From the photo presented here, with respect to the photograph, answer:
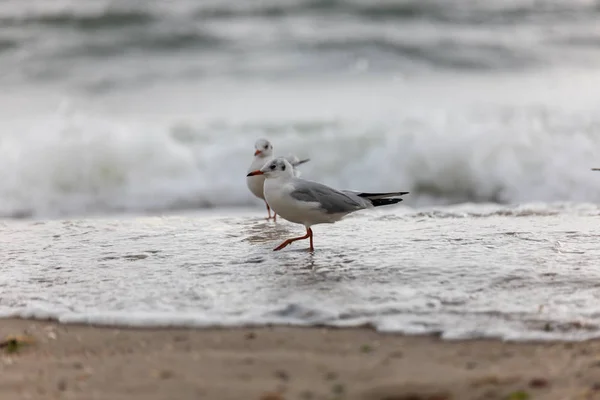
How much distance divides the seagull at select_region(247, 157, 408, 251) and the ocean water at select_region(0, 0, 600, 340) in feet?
0.69

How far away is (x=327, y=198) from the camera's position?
4.03m

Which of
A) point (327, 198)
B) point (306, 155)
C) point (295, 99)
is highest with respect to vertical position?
point (295, 99)

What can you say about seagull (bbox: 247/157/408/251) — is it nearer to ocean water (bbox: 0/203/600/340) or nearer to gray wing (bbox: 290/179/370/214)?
gray wing (bbox: 290/179/370/214)

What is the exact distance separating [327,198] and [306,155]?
3.47 m

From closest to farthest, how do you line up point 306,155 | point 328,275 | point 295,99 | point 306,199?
point 328,275, point 306,199, point 306,155, point 295,99

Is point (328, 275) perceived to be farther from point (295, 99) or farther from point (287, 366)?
point (295, 99)

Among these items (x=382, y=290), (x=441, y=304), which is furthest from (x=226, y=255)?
(x=441, y=304)

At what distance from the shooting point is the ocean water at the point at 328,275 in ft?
9.27

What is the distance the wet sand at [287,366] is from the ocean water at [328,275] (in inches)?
5.0

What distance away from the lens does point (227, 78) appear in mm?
10828

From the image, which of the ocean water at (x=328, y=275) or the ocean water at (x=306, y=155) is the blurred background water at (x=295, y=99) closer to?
the ocean water at (x=306, y=155)

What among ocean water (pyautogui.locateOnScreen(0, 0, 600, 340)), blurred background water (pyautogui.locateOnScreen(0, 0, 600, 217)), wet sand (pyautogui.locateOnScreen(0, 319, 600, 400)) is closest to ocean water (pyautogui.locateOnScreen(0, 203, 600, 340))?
ocean water (pyautogui.locateOnScreen(0, 0, 600, 340))

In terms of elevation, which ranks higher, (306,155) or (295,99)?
(295,99)

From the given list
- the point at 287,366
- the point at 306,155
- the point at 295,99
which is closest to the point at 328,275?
the point at 287,366
